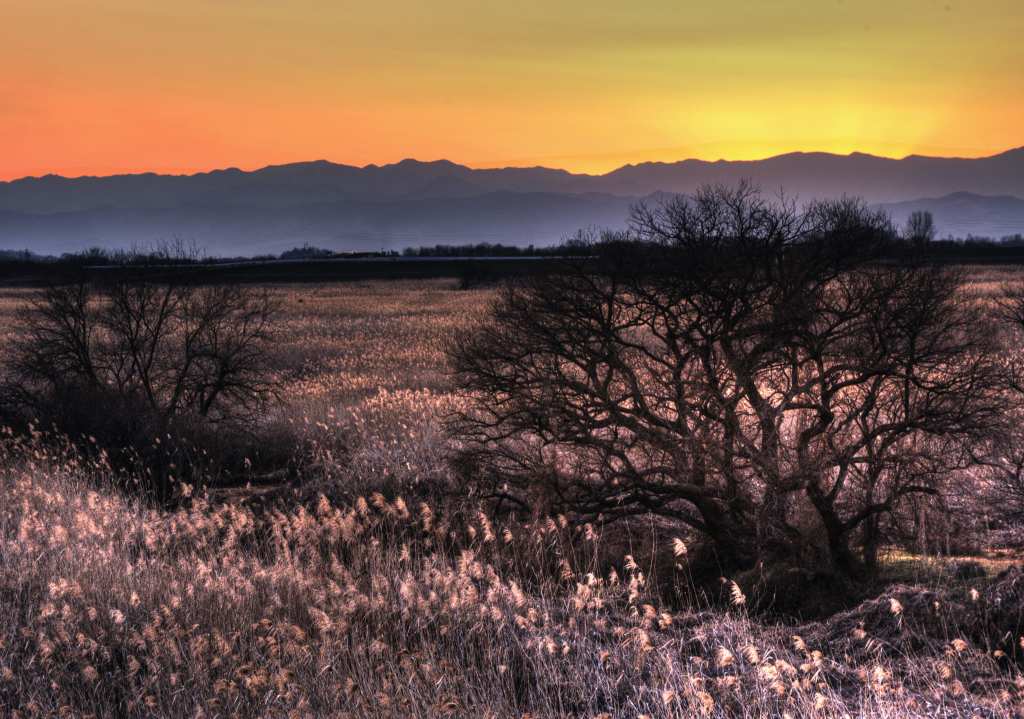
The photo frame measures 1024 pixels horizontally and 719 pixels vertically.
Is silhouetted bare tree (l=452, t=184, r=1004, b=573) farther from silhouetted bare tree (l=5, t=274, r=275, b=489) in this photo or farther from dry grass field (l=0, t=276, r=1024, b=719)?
silhouetted bare tree (l=5, t=274, r=275, b=489)

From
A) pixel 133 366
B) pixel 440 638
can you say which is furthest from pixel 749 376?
pixel 133 366

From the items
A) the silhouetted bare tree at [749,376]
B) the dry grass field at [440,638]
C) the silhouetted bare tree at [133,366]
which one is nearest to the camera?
the dry grass field at [440,638]

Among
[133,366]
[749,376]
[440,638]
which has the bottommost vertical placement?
[440,638]

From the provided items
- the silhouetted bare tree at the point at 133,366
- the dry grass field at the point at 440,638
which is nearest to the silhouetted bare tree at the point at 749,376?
the dry grass field at the point at 440,638

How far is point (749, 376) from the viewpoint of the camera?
500 inches

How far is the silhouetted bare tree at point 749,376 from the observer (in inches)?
494

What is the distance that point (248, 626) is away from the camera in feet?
27.3

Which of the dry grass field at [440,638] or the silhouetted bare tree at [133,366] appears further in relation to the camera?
the silhouetted bare tree at [133,366]

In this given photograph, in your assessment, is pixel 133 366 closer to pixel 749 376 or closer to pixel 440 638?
pixel 749 376

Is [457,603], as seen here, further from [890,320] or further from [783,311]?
[890,320]

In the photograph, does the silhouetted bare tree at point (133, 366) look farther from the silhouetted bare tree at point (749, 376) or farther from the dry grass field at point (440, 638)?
the silhouetted bare tree at point (749, 376)

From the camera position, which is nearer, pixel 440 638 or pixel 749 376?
pixel 440 638

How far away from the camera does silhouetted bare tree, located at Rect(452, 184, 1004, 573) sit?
1255 cm

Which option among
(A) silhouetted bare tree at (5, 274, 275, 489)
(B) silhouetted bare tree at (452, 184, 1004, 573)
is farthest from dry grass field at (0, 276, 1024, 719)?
(A) silhouetted bare tree at (5, 274, 275, 489)
